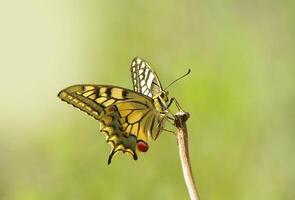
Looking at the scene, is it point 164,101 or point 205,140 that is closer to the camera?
point 164,101

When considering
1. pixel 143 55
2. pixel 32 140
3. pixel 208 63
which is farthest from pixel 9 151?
pixel 208 63

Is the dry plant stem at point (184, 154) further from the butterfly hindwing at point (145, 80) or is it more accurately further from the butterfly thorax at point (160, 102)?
the butterfly hindwing at point (145, 80)

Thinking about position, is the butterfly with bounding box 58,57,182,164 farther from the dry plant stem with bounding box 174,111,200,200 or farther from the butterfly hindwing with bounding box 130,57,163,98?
the dry plant stem with bounding box 174,111,200,200

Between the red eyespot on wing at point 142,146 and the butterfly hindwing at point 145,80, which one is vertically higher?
the butterfly hindwing at point 145,80

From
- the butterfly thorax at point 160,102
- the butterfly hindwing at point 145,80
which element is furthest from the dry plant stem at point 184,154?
the butterfly hindwing at point 145,80

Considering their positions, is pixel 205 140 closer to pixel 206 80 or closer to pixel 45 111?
pixel 206 80

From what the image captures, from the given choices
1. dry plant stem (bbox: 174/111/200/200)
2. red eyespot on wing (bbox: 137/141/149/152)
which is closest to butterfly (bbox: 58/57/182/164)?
red eyespot on wing (bbox: 137/141/149/152)

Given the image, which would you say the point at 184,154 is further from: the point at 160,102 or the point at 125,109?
the point at 125,109

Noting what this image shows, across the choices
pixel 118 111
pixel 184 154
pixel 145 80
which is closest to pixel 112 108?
pixel 118 111
